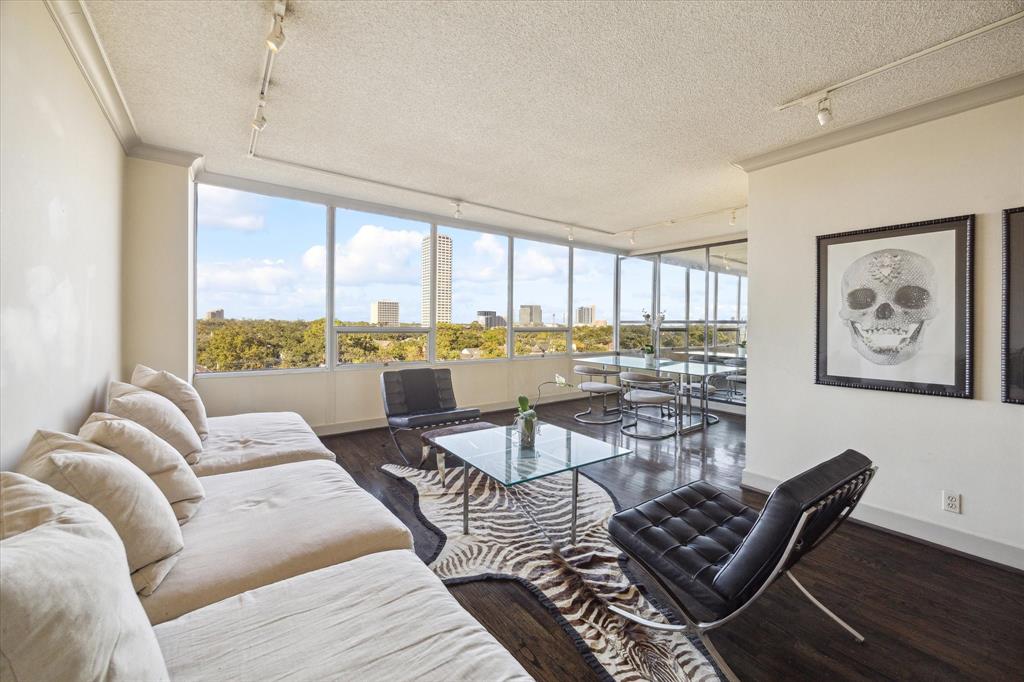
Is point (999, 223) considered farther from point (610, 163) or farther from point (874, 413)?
point (610, 163)

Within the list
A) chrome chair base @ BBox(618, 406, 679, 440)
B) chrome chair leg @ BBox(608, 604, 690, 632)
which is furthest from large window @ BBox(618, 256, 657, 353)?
chrome chair leg @ BBox(608, 604, 690, 632)

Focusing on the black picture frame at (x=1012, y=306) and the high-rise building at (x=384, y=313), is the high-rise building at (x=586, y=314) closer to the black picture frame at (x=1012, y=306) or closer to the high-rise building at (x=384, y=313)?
the high-rise building at (x=384, y=313)

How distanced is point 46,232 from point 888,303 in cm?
445

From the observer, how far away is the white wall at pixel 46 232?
4.90 ft

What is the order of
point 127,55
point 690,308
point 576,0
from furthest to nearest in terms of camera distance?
point 690,308, point 127,55, point 576,0

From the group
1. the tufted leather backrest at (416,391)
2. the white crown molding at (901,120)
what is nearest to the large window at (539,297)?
the tufted leather backrest at (416,391)

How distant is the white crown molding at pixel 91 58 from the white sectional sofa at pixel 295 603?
6.06ft

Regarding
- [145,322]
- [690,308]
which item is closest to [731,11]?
[145,322]

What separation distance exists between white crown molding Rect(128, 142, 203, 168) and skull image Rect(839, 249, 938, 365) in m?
5.04

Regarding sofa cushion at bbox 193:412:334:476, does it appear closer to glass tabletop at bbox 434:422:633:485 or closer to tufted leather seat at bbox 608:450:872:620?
glass tabletop at bbox 434:422:633:485

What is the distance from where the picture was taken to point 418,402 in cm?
435

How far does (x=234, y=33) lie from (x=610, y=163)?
2670 mm

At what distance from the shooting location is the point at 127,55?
2.21 meters

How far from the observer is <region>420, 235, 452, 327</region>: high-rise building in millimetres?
5391
